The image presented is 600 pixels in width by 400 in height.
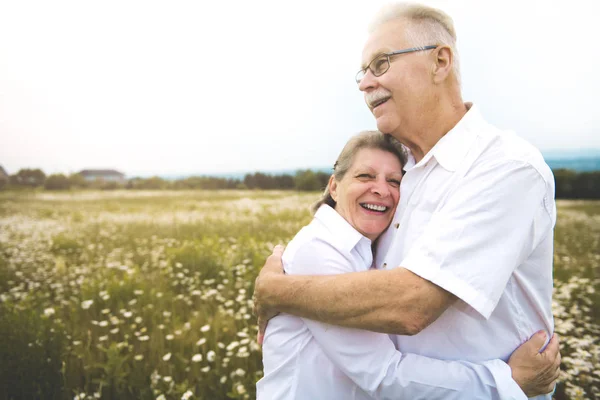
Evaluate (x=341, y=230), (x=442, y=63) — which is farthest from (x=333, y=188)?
(x=442, y=63)

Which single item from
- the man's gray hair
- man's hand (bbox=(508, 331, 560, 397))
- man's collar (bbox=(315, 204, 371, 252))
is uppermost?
the man's gray hair

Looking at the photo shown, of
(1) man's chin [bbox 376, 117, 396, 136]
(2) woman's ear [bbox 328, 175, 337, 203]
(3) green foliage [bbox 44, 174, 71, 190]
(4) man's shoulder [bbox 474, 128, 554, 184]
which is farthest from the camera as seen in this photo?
(3) green foliage [bbox 44, 174, 71, 190]

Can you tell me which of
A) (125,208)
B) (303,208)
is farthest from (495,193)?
(125,208)

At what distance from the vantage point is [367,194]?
82.7 inches

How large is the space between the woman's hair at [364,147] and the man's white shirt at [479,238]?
7.5 inches

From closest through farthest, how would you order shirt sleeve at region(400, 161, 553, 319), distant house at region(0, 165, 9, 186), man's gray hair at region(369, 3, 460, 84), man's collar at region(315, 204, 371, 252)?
shirt sleeve at region(400, 161, 553, 319), man's collar at region(315, 204, 371, 252), man's gray hair at region(369, 3, 460, 84), distant house at region(0, 165, 9, 186)

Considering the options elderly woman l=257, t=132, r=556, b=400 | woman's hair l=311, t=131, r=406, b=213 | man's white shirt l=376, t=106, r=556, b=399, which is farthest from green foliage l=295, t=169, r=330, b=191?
man's white shirt l=376, t=106, r=556, b=399

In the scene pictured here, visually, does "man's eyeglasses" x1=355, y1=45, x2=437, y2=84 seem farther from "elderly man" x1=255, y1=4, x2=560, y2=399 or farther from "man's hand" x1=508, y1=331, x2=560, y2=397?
"man's hand" x1=508, y1=331, x2=560, y2=397

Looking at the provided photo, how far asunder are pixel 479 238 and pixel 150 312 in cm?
430

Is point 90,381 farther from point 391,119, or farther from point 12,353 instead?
point 391,119

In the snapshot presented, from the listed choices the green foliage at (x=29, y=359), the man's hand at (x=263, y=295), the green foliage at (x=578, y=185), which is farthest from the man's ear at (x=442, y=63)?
the green foliage at (x=578, y=185)

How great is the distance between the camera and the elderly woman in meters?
1.62

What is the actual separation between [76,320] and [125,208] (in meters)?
10.1

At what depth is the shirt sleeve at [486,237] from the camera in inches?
57.5
